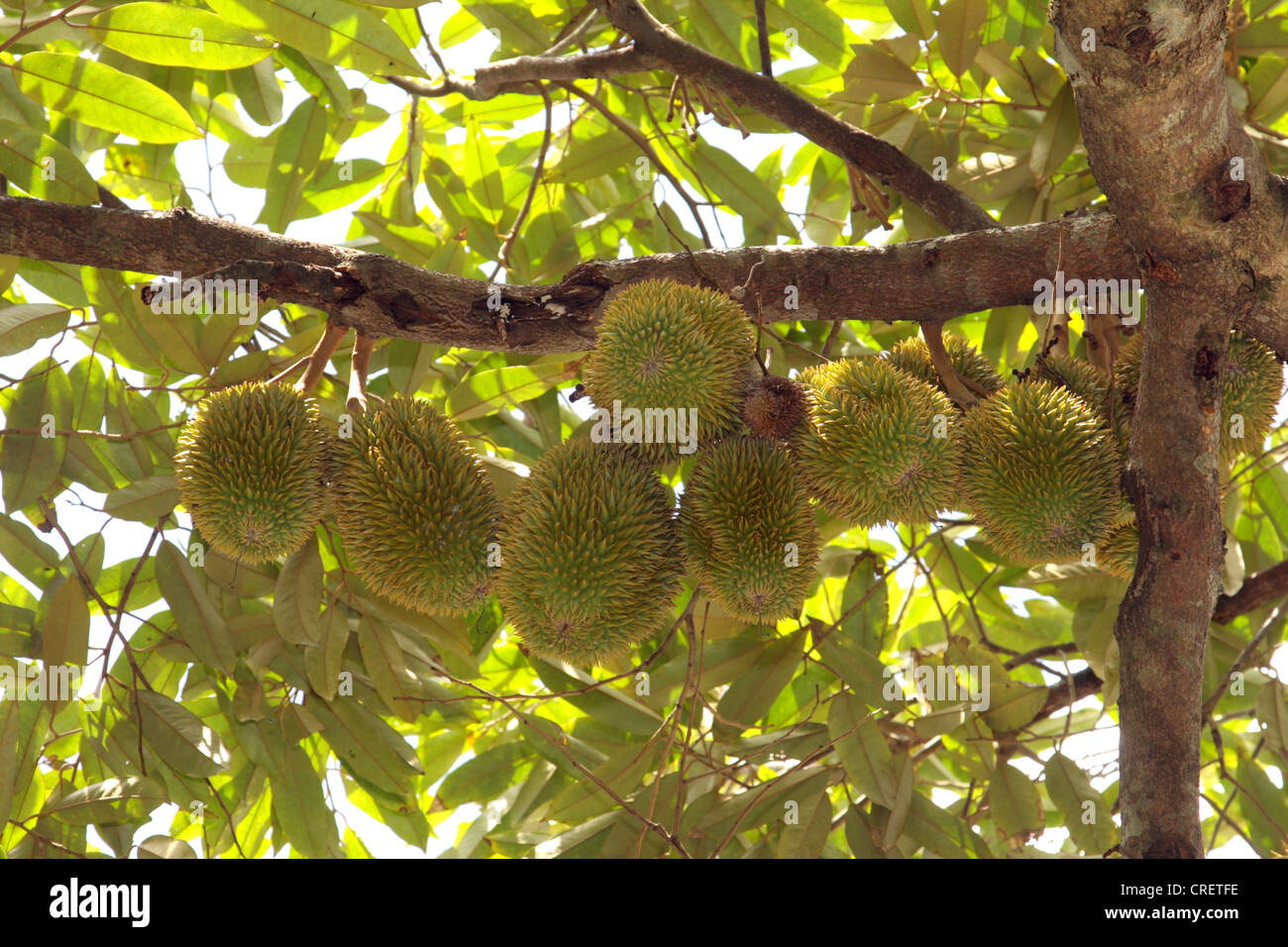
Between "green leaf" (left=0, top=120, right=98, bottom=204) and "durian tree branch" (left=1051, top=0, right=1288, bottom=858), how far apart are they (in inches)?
81.9

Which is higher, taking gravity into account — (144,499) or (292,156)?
(292,156)

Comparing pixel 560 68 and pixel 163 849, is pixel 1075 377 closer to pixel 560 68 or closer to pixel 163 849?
pixel 560 68

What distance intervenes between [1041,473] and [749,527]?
1.72 ft

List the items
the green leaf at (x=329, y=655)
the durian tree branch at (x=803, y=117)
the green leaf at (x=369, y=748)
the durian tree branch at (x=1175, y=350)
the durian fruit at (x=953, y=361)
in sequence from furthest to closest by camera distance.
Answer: the green leaf at (x=369, y=748) → the green leaf at (x=329, y=655) → the durian tree branch at (x=803, y=117) → the durian fruit at (x=953, y=361) → the durian tree branch at (x=1175, y=350)

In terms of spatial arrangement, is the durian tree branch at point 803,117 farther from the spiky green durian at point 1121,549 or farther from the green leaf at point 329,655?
the green leaf at point 329,655

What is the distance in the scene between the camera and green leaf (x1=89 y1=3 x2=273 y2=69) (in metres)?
2.10

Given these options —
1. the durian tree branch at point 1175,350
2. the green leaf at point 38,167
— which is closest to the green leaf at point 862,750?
the durian tree branch at point 1175,350

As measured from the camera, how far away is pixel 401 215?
303 centimetres

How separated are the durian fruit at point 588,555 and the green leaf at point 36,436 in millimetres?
1342

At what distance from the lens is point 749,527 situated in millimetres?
1682

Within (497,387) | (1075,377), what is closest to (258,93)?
(497,387)

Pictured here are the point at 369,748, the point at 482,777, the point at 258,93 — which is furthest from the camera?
the point at 482,777

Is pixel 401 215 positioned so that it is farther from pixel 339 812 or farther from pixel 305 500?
pixel 339 812

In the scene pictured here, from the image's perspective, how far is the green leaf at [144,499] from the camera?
7.09ft
